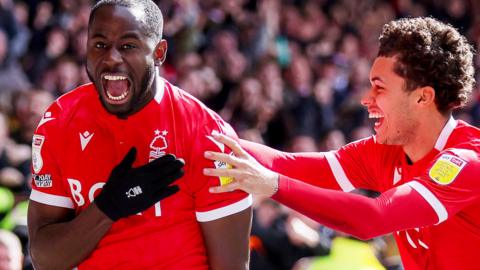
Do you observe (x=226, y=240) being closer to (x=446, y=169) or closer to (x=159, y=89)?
(x=159, y=89)

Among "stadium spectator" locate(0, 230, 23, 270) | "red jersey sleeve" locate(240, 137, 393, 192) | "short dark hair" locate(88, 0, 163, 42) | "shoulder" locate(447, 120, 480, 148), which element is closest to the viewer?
"short dark hair" locate(88, 0, 163, 42)

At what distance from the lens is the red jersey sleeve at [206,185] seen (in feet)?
11.8

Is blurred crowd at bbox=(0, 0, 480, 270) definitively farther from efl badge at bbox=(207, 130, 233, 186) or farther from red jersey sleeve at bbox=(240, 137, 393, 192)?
efl badge at bbox=(207, 130, 233, 186)

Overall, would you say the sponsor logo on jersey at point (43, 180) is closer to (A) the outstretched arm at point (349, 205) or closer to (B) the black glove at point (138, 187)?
(B) the black glove at point (138, 187)

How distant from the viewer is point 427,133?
4.03 m

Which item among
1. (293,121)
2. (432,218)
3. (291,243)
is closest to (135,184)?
(432,218)

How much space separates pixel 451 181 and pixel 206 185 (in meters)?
1.00

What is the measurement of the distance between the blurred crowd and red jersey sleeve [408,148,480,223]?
3.05 meters

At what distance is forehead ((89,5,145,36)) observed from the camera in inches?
136

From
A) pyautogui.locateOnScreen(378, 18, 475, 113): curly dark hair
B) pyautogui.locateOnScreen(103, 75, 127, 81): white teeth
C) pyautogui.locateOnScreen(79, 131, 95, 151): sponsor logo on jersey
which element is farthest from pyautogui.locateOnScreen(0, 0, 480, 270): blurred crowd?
pyautogui.locateOnScreen(378, 18, 475, 113): curly dark hair

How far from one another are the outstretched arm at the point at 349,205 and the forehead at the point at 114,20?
1.73ft

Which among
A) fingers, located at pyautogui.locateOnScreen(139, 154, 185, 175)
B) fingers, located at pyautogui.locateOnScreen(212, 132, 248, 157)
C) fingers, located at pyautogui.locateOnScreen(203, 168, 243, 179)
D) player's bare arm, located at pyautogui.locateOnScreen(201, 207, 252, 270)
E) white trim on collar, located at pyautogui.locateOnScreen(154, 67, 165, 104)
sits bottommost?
player's bare arm, located at pyautogui.locateOnScreen(201, 207, 252, 270)

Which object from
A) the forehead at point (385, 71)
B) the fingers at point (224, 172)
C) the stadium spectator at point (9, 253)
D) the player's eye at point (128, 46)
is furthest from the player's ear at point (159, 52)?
the stadium spectator at point (9, 253)

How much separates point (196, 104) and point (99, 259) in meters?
0.71
